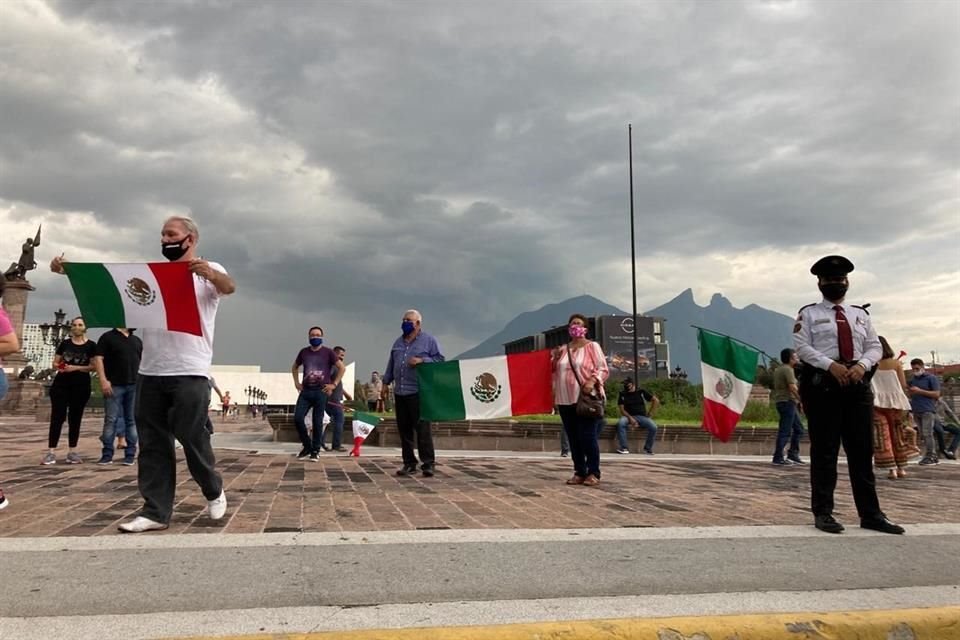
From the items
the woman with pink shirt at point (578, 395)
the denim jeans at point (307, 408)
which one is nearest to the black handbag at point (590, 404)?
the woman with pink shirt at point (578, 395)

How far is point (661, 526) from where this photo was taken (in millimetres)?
4406

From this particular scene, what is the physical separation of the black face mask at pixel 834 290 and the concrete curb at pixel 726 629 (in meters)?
2.62

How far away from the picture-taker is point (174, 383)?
13.5ft

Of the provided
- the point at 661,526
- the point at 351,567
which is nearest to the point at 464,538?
the point at 351,567

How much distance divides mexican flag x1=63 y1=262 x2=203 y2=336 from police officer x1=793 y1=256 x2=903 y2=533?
4.15 metres

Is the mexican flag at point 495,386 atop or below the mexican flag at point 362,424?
atop

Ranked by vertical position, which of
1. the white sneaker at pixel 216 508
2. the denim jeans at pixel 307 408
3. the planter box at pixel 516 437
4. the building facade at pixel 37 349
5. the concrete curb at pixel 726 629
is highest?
the building facade at pixel 37 349

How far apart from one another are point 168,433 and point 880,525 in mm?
4675

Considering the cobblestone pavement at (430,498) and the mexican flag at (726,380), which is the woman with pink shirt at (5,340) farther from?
the mexican flag at (726,380)

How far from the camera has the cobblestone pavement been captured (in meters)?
4.33

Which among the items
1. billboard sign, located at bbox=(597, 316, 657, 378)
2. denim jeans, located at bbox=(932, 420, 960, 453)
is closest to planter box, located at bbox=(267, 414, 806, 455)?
denim jeans, located at bbox=(932, 420, 960, 453)

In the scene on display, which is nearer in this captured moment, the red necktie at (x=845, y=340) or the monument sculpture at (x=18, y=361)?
the red necktie at (x=845, y=340)

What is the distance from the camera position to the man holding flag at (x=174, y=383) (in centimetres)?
411

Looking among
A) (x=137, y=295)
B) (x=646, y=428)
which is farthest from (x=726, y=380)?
(x=137, y=295)
